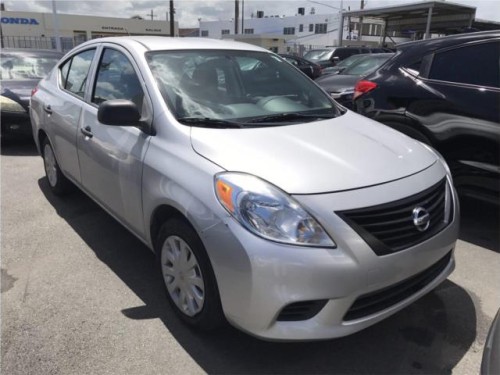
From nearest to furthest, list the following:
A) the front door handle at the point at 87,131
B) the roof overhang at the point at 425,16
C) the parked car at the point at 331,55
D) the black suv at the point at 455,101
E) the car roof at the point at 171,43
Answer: the car roof at the point at 171,43 < the front door handle at the point at 87,131 < the black suv at the point at 455,101 < the parked car at the point at 331,55 < the roof overhang at the point at 425,16

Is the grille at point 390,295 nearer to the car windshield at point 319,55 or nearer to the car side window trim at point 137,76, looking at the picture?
the car side window trim at point 137,76

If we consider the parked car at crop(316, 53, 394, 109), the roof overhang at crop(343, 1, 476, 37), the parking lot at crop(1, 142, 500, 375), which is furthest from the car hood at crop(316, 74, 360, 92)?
the roof overhang at crop(343, 1, 476, 37)

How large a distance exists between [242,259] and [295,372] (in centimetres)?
74

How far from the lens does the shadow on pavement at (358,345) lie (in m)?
2.37

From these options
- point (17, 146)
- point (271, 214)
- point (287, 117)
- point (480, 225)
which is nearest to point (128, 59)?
point (287, 117)

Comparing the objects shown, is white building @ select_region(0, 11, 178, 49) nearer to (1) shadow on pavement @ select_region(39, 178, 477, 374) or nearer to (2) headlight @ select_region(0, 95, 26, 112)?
(2) headlight @ select_region(0, 95, 26, 112)

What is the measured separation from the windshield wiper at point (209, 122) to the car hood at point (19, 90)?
536cm

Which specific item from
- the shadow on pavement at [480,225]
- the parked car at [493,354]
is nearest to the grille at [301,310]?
the parked car at [493,354]

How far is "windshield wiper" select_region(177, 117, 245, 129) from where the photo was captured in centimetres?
268

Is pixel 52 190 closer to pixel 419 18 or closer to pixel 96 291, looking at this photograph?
pixel 96 291

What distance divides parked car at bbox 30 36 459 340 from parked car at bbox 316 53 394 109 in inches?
174

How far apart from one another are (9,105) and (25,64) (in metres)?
1.76

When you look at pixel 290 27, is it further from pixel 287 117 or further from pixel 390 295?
pixel 390 295

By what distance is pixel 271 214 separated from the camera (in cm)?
209
